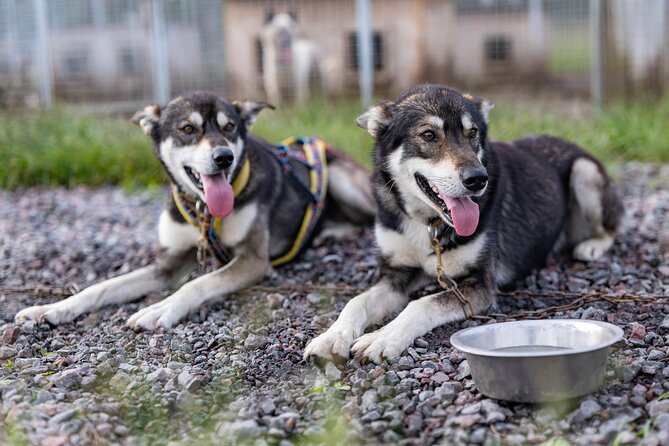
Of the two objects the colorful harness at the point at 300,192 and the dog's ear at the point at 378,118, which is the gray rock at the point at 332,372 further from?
the colorful harness at the point at 300,192

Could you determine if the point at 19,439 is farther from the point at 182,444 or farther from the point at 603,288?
the point at 603,288

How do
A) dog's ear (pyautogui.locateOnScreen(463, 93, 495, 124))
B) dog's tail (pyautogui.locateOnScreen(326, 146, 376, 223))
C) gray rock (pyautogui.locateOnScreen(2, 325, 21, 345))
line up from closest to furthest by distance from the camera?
gray rock (pyautogui.locateOnScreen(2, 325, 21, 345)) < dog's ear (pyautogui.locateOnScreen(463, 93, 495, 124)) < dog's tail (pyautogui.locateOnScreen(326, 146, 376, 223))

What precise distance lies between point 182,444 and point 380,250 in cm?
171

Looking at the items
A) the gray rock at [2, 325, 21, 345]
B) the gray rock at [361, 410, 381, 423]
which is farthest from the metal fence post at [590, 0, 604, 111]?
the gray rock at [361, 410, 381, 423]

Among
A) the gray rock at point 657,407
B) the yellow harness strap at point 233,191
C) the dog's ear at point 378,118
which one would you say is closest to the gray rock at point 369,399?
the gray rock at point 657,407

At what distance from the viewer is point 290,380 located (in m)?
2.96

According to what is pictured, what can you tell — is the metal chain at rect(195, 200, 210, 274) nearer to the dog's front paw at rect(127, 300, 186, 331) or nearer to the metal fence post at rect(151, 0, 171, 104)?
the dog's front paw at rect(127, 300, 186, 331)

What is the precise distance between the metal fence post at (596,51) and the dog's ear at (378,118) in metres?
6.61

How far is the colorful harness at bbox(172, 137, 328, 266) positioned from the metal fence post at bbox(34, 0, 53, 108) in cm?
680

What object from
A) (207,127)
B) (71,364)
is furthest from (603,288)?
(71,364)

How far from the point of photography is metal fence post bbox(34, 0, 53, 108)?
11.0 metres

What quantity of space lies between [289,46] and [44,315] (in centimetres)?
773

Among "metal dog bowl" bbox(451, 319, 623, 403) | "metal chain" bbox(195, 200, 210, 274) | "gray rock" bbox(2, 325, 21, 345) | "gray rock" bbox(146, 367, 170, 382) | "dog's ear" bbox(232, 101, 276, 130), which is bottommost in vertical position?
"gray rock" bbox(146, 367, 170, 382)

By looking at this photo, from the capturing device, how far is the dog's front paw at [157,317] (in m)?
3.67
